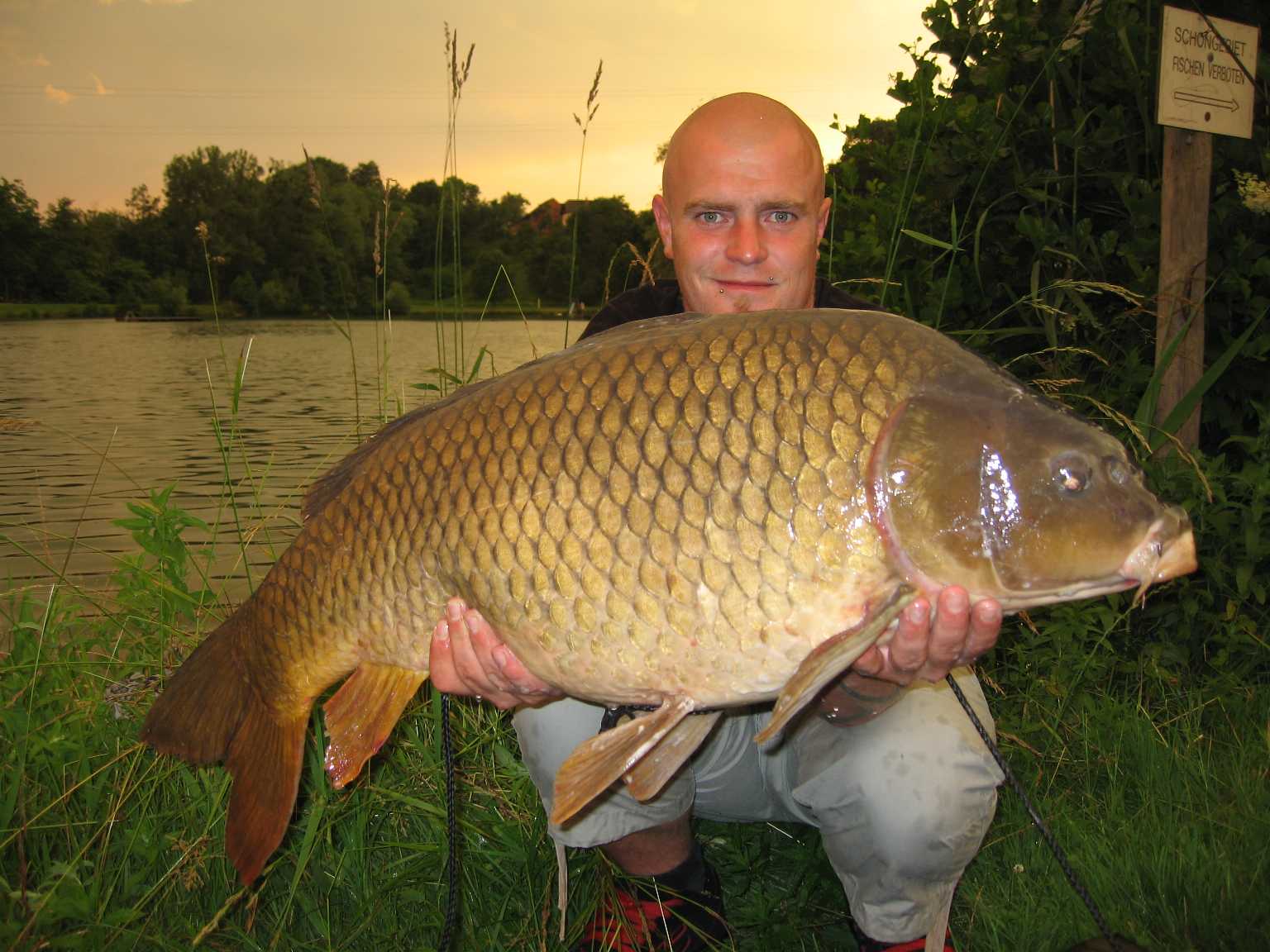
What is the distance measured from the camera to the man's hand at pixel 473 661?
1349 millimetres

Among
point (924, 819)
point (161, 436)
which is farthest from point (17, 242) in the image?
point (924, 819)

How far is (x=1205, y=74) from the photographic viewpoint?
238 cm

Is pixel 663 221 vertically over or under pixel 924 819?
over

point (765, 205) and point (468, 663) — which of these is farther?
point (765, 205)

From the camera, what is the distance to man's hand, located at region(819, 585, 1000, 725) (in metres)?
1.21

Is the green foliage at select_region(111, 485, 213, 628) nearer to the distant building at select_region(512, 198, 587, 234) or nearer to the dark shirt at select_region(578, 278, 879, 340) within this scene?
the dark shirt at select_region(578, 278, 879, 340)

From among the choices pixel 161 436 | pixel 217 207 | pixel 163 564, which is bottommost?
pixel 161 436

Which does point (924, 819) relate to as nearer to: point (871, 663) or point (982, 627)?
point (871, 663)

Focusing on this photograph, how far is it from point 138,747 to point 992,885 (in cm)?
164

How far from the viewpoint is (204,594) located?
2.46 m

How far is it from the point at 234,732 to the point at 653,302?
1193 mm

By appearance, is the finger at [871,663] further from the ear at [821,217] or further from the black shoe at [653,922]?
the ear at [821,217]

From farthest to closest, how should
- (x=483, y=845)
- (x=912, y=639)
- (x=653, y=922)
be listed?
(x=483, y=845) → (x=653, y=922) → (x=912, y=639)

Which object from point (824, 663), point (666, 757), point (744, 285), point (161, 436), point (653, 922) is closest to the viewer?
point (824, 663)
